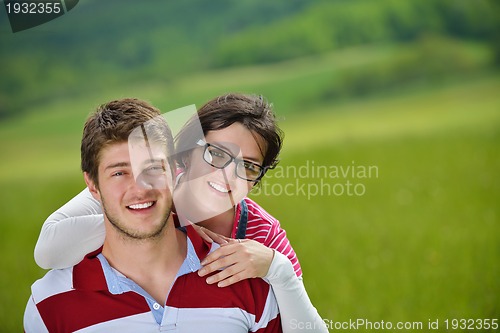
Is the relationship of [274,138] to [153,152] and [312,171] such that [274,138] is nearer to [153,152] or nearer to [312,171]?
[153,152]

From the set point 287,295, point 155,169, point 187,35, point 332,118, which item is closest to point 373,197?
point 332,118

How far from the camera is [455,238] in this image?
4438 millimetres

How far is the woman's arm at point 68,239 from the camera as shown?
149 cm

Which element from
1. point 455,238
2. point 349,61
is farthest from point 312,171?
point 349,61

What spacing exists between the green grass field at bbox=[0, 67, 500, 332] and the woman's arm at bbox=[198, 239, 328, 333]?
181 cm

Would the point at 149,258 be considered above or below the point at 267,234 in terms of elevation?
above

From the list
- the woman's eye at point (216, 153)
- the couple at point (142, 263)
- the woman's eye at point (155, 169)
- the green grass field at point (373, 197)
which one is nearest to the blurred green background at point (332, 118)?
the green grass field at point (373, 197)

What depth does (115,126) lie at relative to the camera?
142 centimetres

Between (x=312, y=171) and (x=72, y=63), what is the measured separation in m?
3.35

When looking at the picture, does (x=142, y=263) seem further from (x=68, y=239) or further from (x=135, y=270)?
(x=68, y=239)

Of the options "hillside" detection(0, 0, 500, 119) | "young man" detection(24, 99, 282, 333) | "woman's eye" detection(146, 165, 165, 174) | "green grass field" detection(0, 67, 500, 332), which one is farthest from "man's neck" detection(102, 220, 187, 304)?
"hillside" detection(0, 0, 500, 119)

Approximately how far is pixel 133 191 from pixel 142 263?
0.56 feet

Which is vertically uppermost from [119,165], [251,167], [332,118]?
[119,165]

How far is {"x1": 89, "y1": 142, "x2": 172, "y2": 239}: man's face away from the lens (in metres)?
1.42
